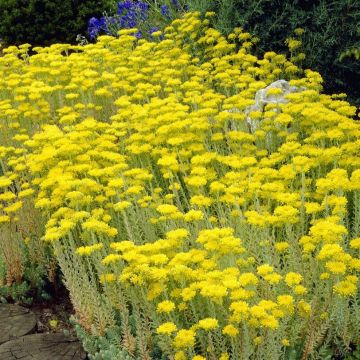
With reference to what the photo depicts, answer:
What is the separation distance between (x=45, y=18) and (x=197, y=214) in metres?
8.04

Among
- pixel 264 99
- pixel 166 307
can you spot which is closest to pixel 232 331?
pixel 166 307

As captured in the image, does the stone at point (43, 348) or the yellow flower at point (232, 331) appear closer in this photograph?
the yellow flower at point (232, 331)

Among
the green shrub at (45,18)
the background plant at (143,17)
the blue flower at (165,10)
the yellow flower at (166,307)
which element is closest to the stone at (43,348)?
the yellow flower at (166,307)

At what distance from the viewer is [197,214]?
10.9 ft

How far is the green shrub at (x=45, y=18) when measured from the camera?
1042 cm

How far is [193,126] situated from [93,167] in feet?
2.47

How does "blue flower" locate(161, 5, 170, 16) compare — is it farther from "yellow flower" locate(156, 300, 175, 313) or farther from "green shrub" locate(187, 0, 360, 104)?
"yellow flower" locate(156, 300, 175, 313)

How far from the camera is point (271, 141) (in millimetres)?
5031

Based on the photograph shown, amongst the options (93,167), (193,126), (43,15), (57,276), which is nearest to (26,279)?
(57,276)

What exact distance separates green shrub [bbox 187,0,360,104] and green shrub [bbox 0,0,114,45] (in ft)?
14.5

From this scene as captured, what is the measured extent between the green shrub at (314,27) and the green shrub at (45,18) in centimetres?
442

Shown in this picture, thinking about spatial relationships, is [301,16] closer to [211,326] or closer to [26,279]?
[26,279]

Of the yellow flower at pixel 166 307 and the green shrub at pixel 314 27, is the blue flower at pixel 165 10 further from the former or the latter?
the yellow flower at pixel 166 307

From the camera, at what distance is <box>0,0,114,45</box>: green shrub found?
10.4m
